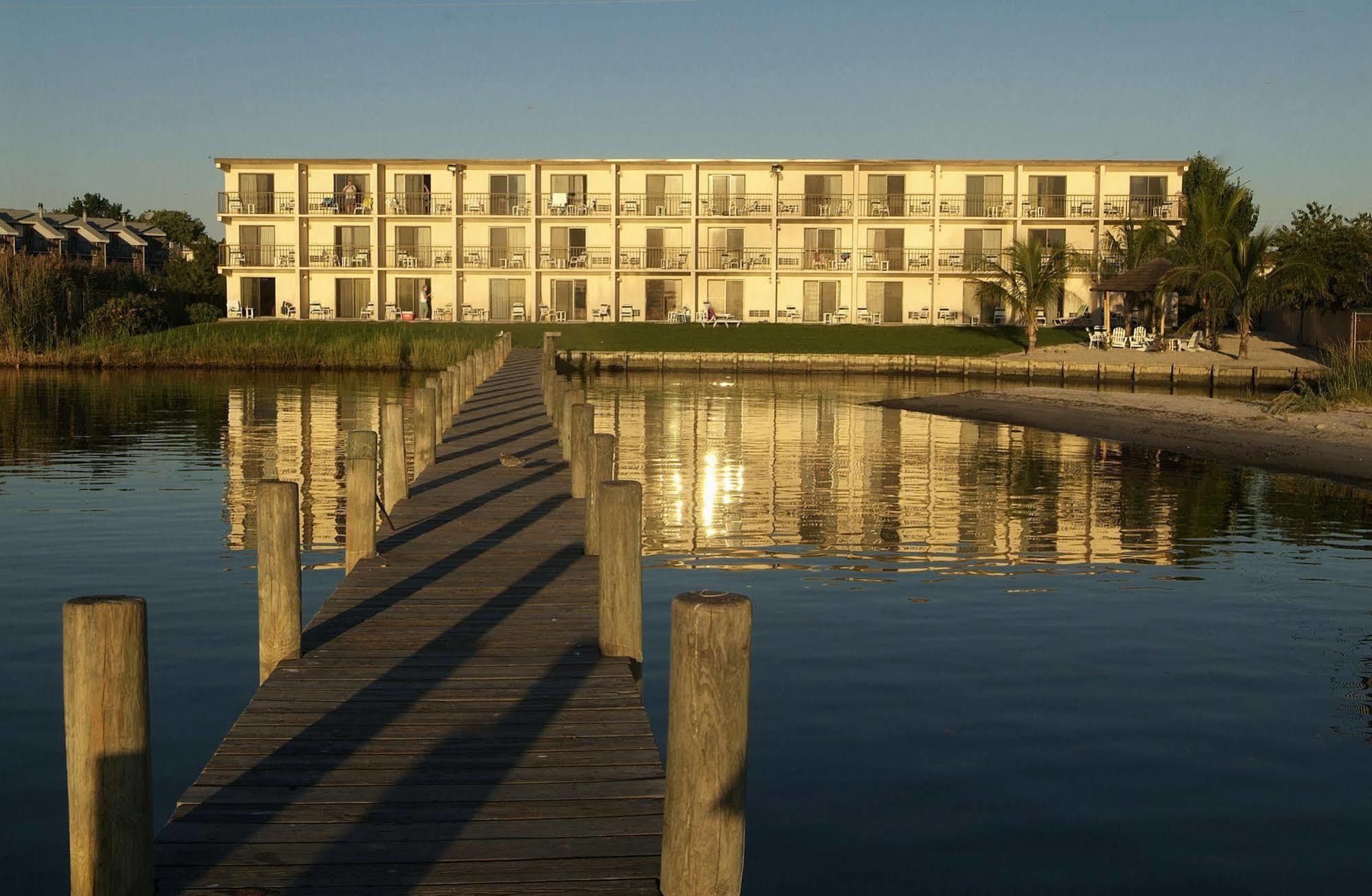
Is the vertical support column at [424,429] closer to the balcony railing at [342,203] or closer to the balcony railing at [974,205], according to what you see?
the balcony railing at [342,203]

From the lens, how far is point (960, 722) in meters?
9.79

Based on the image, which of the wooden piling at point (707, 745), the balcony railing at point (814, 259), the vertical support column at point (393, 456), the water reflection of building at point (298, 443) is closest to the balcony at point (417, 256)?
the balcony railing at point (814, 259)

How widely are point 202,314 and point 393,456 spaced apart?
53088 mm

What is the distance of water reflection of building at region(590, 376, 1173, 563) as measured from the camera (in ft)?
57.6

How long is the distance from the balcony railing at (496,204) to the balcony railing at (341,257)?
522 centimetres

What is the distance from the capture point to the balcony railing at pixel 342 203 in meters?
65.5

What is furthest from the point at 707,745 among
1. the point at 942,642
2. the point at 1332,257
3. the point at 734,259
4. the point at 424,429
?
the point at 734,259

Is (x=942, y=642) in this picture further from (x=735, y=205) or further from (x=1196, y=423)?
(x=735, y=205)

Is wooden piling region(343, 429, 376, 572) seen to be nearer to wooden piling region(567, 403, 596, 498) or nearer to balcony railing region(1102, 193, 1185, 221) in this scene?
wooden piling region(567, 403, 596, 498)

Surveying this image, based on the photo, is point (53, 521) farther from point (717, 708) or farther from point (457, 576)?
point (717, 708)

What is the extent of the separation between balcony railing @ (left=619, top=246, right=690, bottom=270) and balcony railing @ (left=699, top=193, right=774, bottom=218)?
2.27 metres

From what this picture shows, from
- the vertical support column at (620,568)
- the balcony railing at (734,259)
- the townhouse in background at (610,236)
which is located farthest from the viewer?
the balcony railing at (734,259)

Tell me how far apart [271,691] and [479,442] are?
12.4m

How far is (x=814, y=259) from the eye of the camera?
65500mm
